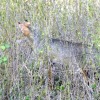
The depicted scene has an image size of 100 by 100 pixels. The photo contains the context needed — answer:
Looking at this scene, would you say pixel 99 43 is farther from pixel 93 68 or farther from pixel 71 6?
pixel 71 6

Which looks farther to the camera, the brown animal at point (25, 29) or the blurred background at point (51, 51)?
the brown animal at point (25, 29)

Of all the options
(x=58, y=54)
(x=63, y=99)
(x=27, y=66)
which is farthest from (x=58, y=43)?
(x=63, y=99)

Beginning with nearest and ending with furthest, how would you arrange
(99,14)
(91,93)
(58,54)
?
(91,93)
(58,54)
(99,14)

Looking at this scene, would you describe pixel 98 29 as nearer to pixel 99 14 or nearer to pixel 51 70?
pixel 99 14

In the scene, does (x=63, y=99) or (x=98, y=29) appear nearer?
(x=63, y=99)

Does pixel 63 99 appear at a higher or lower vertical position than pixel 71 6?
lower

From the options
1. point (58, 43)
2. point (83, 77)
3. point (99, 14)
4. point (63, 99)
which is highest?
point (99, 14)

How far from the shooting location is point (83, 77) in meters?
2.91

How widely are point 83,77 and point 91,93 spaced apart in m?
0.16

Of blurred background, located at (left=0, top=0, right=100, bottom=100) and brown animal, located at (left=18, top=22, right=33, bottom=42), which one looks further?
brown animal, located at (left=18, top=22, right=33, bottom=42)

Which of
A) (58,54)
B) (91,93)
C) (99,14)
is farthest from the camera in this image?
(99,14)

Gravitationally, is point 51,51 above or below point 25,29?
below

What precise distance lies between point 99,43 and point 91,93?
49 cm

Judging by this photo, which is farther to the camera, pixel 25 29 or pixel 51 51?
pixel 25 29
